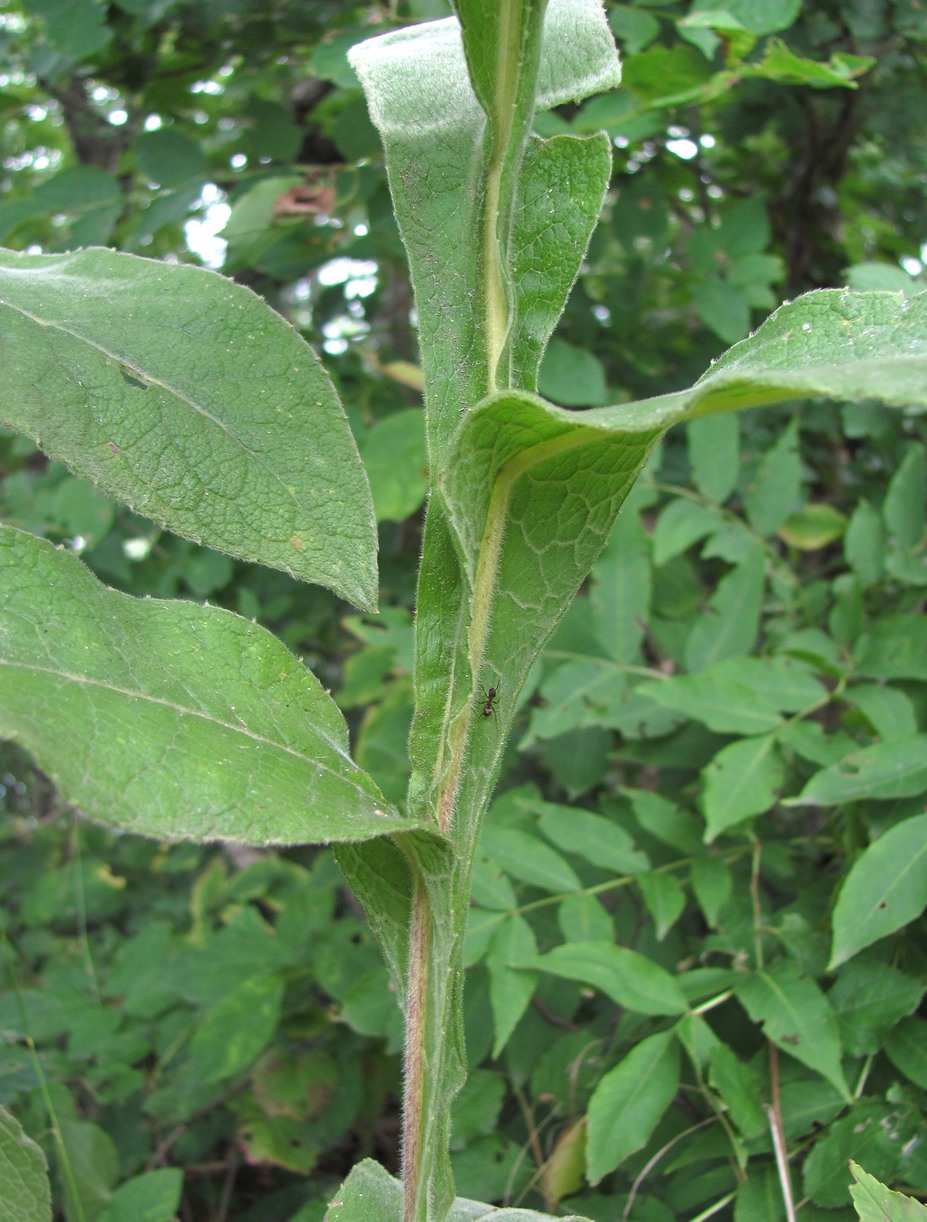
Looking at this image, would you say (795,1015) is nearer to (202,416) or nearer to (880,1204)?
(880,1204)

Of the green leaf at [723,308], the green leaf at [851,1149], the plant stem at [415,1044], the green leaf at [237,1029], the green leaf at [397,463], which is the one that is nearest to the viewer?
the plant stem at [415,1044]

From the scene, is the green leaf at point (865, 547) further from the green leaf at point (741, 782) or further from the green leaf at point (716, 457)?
the green leaf at point (741, 782)

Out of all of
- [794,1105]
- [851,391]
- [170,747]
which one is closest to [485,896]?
[794,1105]

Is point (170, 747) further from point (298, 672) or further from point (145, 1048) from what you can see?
point (145, 1048)

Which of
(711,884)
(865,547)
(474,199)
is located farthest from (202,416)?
(865,547)

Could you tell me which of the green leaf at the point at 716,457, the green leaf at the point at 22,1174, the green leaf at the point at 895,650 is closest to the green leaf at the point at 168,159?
the green leaf at the point at 716,457

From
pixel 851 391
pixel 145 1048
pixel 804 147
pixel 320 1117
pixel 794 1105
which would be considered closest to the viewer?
pixel 851 391
